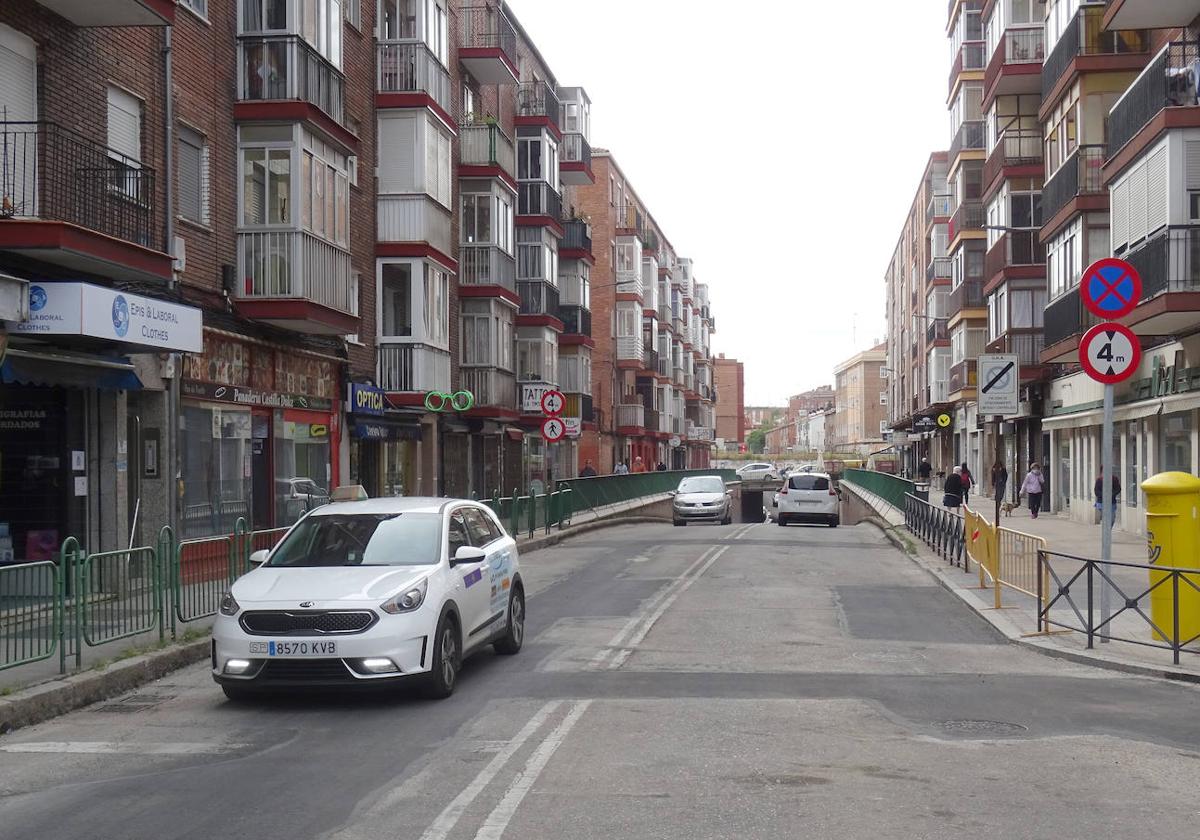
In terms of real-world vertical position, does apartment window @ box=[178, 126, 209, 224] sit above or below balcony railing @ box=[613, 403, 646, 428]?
above

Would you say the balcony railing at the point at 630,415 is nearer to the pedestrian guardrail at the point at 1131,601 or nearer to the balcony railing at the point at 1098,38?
the balcony railing at the point at 1098,38

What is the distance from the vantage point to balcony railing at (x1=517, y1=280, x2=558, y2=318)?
135ft

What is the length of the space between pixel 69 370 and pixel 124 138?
3.83m

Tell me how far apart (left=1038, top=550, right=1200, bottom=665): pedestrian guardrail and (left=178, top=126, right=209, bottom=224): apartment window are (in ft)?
43.3

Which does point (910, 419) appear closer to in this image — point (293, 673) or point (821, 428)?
point (293, 673)

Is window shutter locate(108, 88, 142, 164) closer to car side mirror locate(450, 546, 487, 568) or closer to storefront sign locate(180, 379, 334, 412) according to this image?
storefront sign locate(180, 379, 334, 412)

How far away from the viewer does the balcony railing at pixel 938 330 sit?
208 ft

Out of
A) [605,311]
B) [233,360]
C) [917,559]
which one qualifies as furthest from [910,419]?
[233,360]

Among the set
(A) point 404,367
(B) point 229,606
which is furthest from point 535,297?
(B) point 229,606

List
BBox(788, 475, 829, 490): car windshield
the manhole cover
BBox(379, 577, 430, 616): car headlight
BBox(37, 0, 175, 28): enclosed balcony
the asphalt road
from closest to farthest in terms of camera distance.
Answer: the asphalt road, the manhole cover, BBox(379, 577, 430, 616): car headlight, BBox(37, 0, 175, 28): enclosed balcony, BBox(788, 475, 829, 490): car windshield

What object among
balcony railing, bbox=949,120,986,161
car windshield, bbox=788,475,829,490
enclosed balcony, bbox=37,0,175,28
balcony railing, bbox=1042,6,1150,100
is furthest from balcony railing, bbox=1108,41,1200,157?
balcony railing, bbox=949,120,986,161

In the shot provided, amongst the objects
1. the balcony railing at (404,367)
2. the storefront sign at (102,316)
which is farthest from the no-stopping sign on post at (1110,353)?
the balcony railing at (404,367)

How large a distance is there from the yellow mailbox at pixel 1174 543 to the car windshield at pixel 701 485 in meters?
30.0

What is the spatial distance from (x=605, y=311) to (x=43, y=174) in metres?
49.6
